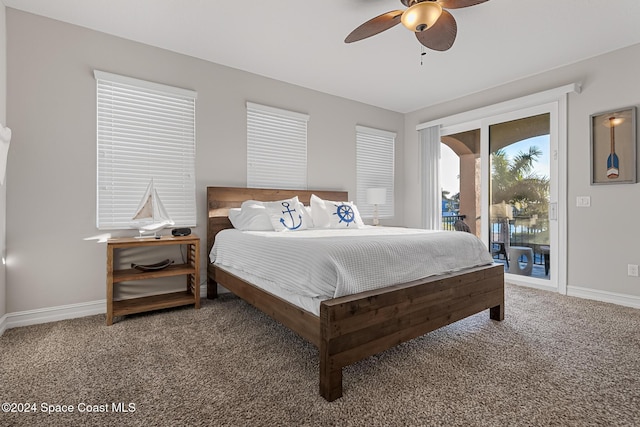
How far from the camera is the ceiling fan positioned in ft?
6.55

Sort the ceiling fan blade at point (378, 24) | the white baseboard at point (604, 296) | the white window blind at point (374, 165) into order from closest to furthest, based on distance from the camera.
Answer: the ceiling fan blade at point (378, 24) < the white baseboard at point (604, 296) < the white window blind at point (374, 165)

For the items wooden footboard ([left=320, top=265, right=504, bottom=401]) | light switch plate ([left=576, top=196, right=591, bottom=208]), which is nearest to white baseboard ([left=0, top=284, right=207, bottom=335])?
wooden footboard ([left=320, top=265, right=504, bottom=401])

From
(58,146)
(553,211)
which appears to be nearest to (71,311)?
(58,146)

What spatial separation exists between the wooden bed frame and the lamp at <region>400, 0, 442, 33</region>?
5.53 ft

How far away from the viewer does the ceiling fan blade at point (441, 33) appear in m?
2.16

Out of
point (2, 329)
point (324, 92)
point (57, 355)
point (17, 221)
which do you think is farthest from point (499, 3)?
point (2, 329)

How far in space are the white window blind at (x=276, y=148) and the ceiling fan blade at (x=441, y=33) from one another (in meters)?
1.98

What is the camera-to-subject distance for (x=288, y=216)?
3.21 m

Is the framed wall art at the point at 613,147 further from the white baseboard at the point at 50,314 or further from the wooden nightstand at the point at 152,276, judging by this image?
the white baseboard at the point at 50,314

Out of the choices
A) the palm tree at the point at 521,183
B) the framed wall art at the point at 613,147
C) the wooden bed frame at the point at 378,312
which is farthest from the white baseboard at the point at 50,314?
the framed wall art at the point at 613,147

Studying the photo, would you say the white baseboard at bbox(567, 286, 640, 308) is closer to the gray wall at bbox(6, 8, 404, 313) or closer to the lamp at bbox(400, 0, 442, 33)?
the lamp at bbox(400, 0, 442, 33)

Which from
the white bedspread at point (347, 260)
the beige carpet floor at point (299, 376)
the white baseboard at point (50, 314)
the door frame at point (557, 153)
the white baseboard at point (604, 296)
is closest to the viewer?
the beige carpet floor at point (299, 376)

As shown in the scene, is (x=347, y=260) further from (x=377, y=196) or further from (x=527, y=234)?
(x=527, y=234)

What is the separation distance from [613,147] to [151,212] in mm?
4568
